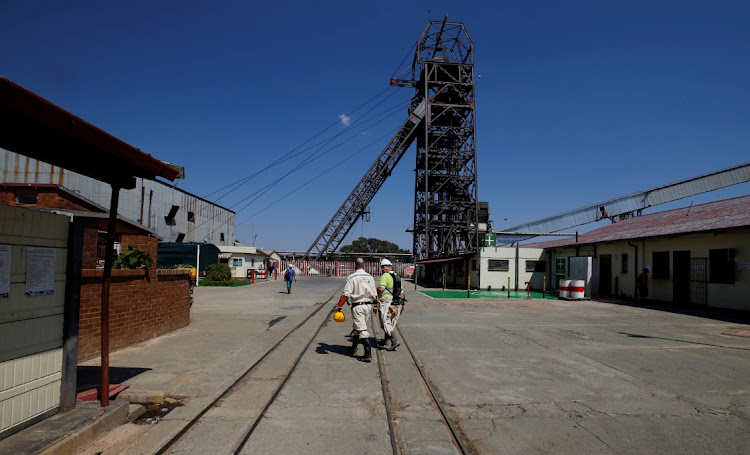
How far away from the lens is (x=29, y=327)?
13.8 ft

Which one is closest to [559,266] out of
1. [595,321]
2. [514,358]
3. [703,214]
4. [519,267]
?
[519,267]

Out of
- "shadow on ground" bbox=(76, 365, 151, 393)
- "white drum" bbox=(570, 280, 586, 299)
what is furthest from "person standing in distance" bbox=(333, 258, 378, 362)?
"white drum" bbox=(570, 280, 586, 299)

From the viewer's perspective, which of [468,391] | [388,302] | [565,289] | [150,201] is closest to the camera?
[468,391]

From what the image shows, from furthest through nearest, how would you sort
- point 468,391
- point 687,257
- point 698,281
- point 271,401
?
point 687,257, point 698,281, point 468,391, point 271,401

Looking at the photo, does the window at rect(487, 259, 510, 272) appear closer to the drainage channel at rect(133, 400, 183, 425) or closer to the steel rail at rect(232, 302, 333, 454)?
the steel rail at rect(232, 302, 333, 454)

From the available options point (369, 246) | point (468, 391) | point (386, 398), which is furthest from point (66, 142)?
point (369, 246)

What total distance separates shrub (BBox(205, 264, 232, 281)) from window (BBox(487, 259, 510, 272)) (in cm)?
1813

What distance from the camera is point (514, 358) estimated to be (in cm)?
832

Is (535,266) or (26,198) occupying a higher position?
(26,198)

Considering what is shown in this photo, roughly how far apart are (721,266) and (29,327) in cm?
2031

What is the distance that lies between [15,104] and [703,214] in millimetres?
25511

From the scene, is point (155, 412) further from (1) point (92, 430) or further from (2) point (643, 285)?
(2) point (643, 285)

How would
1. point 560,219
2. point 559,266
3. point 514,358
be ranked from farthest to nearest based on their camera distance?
point 560,219 → point 559,266 → point 514,358

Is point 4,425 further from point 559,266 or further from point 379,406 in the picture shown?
point 559,266
